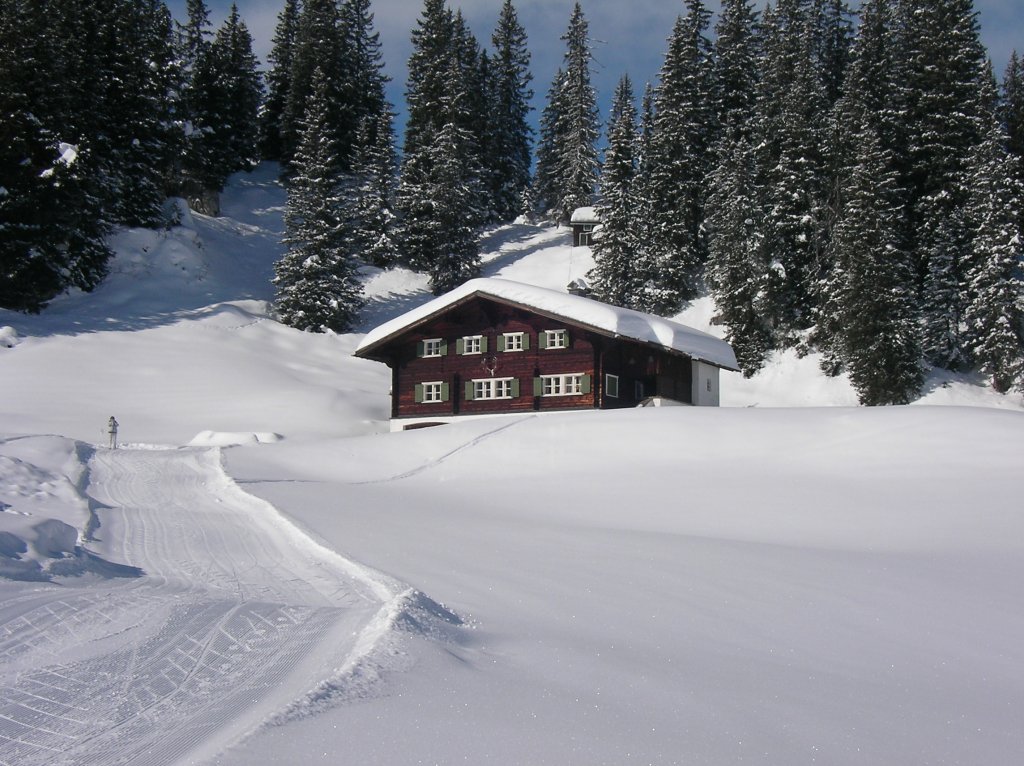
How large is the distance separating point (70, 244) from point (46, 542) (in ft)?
134

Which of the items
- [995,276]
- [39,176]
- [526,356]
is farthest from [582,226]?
[39,176]

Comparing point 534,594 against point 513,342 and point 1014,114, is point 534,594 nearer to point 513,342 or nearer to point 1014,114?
point 513,342

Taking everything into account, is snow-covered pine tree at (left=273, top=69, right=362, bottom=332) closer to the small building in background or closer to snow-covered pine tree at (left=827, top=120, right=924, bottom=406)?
the small building in background

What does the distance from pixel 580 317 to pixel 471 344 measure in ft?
19.3

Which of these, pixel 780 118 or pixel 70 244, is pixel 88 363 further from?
pixel 780 118

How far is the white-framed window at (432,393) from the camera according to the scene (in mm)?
37906

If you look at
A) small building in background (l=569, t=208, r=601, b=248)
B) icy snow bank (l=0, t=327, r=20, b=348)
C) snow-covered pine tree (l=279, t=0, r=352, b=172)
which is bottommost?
icy snow bank (l=0, t=327, r=20, b=348)

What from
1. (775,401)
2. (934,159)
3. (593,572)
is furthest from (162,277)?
(593,572)

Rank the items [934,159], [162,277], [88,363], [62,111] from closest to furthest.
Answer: [88,363], [62,111], [934,159], [162,277]

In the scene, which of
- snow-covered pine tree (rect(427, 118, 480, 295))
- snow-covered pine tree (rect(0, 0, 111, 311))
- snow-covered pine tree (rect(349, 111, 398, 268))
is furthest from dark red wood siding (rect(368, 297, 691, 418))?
snow-covered pine tree (rect(349, 111, 398, 268))

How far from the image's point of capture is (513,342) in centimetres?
3691

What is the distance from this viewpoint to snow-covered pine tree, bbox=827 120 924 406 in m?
39.4

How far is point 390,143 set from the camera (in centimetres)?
6147

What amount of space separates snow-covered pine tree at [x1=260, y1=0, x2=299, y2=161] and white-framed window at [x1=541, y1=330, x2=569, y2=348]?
5075 cm
